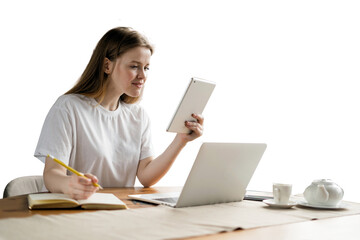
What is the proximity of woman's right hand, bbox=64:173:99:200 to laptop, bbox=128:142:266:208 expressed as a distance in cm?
22

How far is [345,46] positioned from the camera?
141 inches

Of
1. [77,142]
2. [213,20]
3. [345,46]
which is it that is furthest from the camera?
[213,20]

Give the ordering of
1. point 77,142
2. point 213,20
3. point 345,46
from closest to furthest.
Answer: point 77,142, point 345,46, point 213,20

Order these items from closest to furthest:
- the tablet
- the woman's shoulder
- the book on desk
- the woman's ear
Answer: the book on desk
the tablet
the woman's shoulder
the woman's ear

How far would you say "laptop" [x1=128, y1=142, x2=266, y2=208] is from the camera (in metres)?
1.28

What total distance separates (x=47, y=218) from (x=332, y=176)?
305 cm

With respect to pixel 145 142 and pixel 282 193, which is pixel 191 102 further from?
pixel 145 142

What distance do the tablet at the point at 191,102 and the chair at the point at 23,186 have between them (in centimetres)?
66

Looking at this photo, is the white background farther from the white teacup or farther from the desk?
the white teacup

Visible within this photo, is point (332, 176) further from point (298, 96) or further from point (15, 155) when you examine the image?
point (15, 155)

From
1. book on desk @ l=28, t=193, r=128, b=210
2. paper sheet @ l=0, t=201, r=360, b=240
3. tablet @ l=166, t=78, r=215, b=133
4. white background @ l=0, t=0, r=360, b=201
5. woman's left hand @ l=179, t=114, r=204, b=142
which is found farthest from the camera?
white background @ l=0, t=0, r=360, b=201

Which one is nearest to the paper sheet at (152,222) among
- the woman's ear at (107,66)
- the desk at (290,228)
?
the desk at (290,228)

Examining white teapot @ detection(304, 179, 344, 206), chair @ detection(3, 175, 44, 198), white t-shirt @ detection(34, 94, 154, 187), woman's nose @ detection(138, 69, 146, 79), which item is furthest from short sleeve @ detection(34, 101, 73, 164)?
white teapot @ detection(304, 179, 344, 206)

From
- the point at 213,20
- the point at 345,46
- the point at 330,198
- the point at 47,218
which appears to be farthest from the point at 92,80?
the point at 345,46
